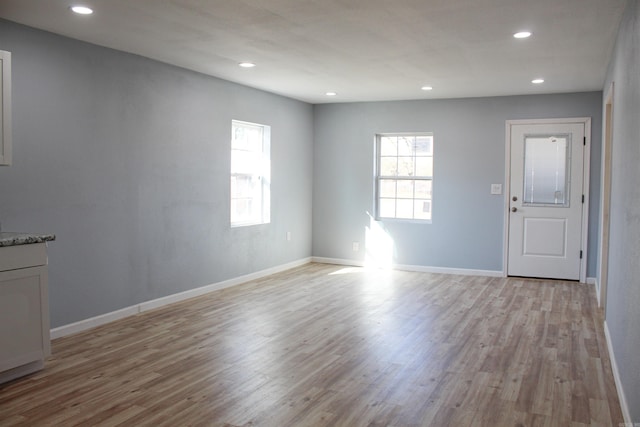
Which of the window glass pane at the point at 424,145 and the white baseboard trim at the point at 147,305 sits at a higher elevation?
the window glass pane at the point at 424,145

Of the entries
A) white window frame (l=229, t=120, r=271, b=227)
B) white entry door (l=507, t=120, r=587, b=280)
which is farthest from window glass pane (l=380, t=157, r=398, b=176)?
white window frame (l=229, t=120, r=271, b=227)

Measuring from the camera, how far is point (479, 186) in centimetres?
718

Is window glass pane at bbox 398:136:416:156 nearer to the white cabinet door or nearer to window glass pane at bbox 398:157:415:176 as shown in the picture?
window glass pane at bbox 398:157:415:176

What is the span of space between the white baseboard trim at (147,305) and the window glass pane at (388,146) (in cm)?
226

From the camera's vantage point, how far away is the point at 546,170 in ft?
22.6

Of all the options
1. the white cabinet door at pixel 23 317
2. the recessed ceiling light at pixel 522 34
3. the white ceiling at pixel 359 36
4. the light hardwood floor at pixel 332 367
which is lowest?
the light hardwood floor at pixel 332 367

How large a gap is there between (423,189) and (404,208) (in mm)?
393

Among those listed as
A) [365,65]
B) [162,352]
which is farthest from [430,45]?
[162,352]

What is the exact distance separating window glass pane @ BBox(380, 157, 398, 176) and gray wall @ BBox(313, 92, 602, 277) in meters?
0.19

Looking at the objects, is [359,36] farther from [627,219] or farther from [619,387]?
[619,387]

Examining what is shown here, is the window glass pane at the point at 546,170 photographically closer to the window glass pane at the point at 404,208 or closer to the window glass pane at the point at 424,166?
the window glass pane at the point at 424,166

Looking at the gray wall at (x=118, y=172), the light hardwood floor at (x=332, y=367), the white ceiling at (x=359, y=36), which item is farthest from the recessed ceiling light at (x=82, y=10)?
the light hardwood floor at (x=332, y=367)

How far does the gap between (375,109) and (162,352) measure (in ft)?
16.2

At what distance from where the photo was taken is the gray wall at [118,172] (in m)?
4.04
